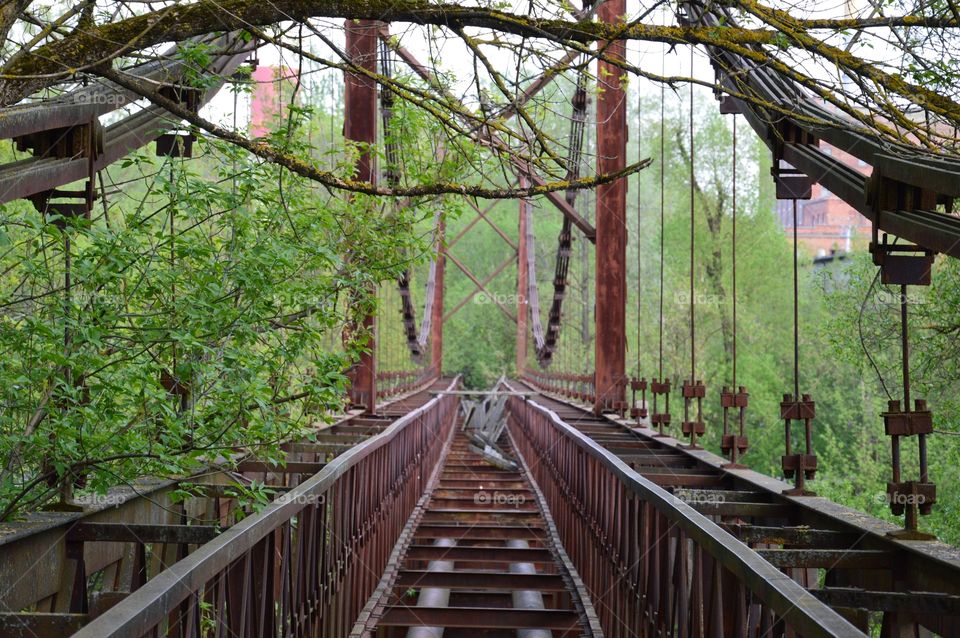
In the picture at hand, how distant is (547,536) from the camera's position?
8422 millimetres

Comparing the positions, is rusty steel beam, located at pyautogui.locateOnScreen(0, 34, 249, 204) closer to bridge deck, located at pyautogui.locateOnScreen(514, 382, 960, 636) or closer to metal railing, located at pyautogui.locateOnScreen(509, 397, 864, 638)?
metal railing, located at pyautogui.locateOnScreen(509, 397, 864, 638)

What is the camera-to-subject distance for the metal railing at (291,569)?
2381 mm

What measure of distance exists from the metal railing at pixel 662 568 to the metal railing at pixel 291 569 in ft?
4.32

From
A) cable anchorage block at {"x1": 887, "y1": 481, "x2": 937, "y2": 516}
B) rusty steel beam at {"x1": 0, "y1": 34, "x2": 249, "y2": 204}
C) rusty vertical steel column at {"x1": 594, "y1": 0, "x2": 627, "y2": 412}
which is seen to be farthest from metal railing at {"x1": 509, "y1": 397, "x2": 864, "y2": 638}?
rusty vertical steel column at {"x1": 594, "y1": 0, "x2": 627, "y2": 412}

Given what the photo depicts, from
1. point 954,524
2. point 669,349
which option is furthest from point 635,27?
point 669,349

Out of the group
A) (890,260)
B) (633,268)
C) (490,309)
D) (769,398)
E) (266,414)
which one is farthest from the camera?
(490,309)

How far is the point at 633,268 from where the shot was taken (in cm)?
3947

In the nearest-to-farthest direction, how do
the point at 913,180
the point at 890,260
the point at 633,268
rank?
the point at 913,180, the point at 890,260, the point at 633,268

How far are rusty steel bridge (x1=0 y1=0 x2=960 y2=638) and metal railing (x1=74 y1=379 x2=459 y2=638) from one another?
1 cm

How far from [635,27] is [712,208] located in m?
24.8

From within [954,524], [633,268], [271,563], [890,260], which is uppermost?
[633,268]

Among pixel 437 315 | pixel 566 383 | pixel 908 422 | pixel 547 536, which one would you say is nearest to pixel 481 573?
pixel 547 536

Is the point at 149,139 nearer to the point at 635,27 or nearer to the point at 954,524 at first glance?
the point at 635,27

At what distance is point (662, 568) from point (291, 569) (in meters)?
1.43
